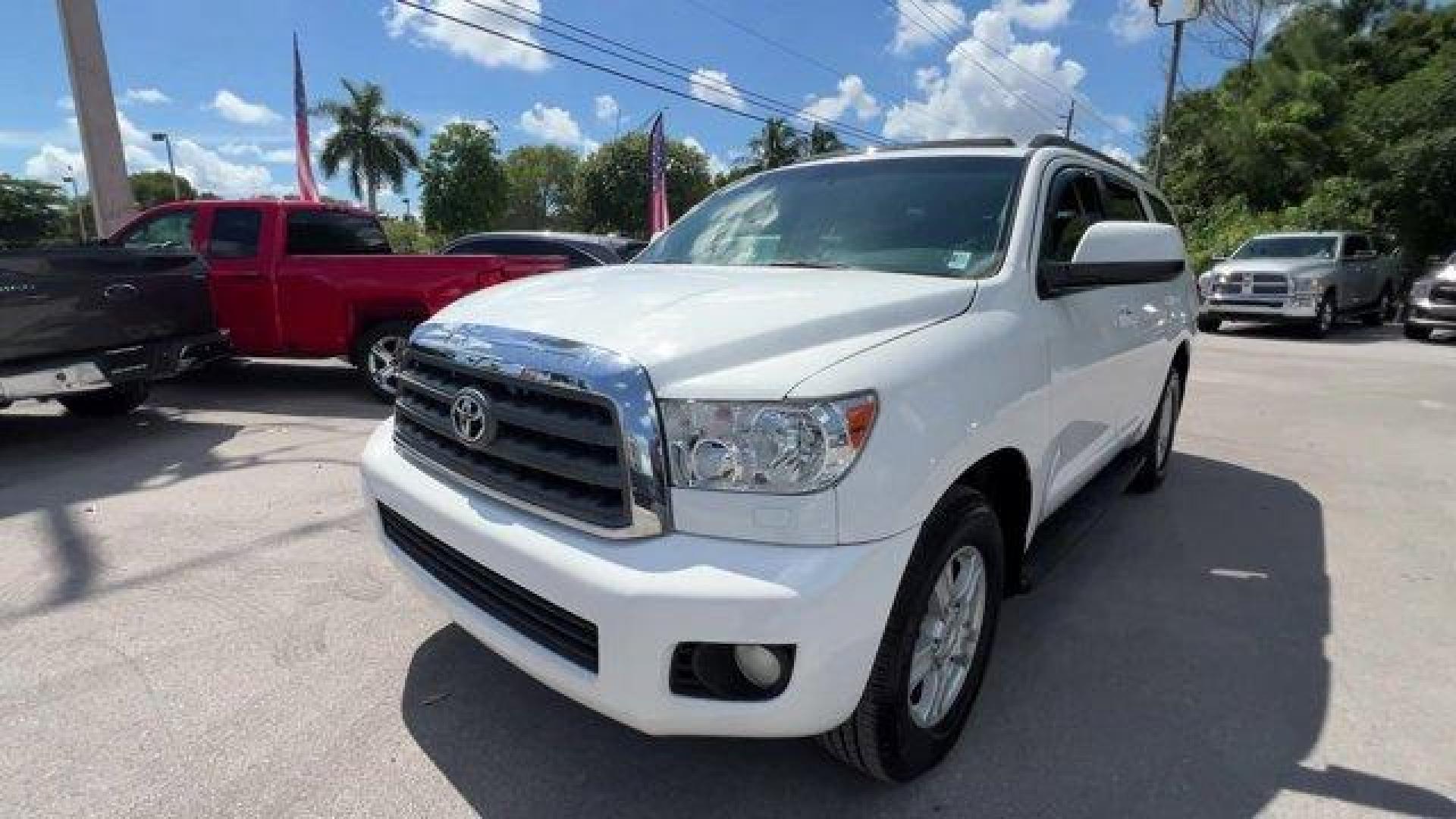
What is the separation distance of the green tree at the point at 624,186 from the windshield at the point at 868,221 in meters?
48.5

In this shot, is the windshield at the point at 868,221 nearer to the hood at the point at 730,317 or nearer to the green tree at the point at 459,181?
the hood at the point at 730,317

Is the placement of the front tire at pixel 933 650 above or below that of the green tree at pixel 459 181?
below

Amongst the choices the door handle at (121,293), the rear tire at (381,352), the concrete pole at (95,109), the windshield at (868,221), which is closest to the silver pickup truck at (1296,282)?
the rear tire at (381,352)

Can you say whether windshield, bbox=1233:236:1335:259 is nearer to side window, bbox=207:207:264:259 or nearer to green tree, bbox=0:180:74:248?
side window, bbox=207:207:264:259

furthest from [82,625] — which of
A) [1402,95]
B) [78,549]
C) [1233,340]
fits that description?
[1402,95]

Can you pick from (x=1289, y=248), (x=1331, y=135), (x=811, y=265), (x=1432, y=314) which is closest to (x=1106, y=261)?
(x=811, y=265)

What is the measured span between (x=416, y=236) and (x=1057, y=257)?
64.0 metres

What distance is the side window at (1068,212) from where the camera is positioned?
3156mm

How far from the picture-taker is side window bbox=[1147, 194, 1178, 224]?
5207mm

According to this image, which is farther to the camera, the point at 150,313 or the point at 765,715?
the point at 150,313

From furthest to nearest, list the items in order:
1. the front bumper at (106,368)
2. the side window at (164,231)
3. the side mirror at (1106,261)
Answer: the side window at (164,231)
the front bumper at (106,368)
the side mirror at (1106,261)

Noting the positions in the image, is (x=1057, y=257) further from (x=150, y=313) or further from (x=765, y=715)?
(x=150, y=313)

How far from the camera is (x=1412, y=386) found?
975 centimetres

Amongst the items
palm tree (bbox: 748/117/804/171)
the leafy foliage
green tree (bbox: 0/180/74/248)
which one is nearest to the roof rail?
the leafy foliage
